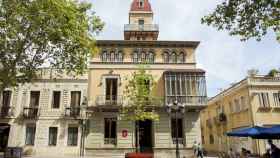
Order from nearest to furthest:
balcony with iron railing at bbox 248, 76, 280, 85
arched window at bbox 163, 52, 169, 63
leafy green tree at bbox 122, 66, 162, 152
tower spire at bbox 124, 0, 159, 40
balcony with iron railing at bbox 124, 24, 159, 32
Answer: leafy green tree at bbox 122, 66, 162, 152
balcony with iron railing at bbox 248, 76, 280, 85
arched window at bbox 163, 52, 169, 63
balcony with iron railing at bbox 124, 24, 159, 32
tower spire at bbox 124, 0, 159, 40

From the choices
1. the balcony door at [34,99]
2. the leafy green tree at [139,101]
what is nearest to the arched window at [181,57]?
the leafy green tree at [139,101]

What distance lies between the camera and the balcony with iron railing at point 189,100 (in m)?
23.3

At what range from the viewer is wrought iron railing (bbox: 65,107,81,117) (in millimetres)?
23745

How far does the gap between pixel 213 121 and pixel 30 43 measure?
86.5 feet

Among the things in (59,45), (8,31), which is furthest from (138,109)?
(8,31)

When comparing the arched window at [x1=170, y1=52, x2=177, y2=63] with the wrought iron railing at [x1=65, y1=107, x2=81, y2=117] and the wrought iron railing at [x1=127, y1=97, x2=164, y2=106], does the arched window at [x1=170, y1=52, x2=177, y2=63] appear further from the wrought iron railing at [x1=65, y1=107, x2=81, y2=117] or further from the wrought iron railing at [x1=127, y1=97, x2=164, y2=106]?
the wrought iron railing at [x1=65, y1=107, x2=81, y2=117]

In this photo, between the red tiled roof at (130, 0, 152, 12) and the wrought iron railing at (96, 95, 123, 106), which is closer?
the wrought iron railing at (96, 95, 123, 106)

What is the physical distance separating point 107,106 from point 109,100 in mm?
1102

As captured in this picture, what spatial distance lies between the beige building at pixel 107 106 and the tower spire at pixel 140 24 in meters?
6.89

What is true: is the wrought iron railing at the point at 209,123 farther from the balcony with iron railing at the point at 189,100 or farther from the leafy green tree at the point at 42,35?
Result: the leafy green tree at the point at 42,35

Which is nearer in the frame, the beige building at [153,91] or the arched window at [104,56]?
the beige building at [153,91]

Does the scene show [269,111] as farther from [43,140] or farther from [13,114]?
[13,114]

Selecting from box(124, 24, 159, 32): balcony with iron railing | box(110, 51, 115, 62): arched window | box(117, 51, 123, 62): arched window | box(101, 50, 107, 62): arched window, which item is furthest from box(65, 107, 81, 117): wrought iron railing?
box(124, 24, 159, 32): balcony with iron railing

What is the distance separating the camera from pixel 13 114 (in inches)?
932
